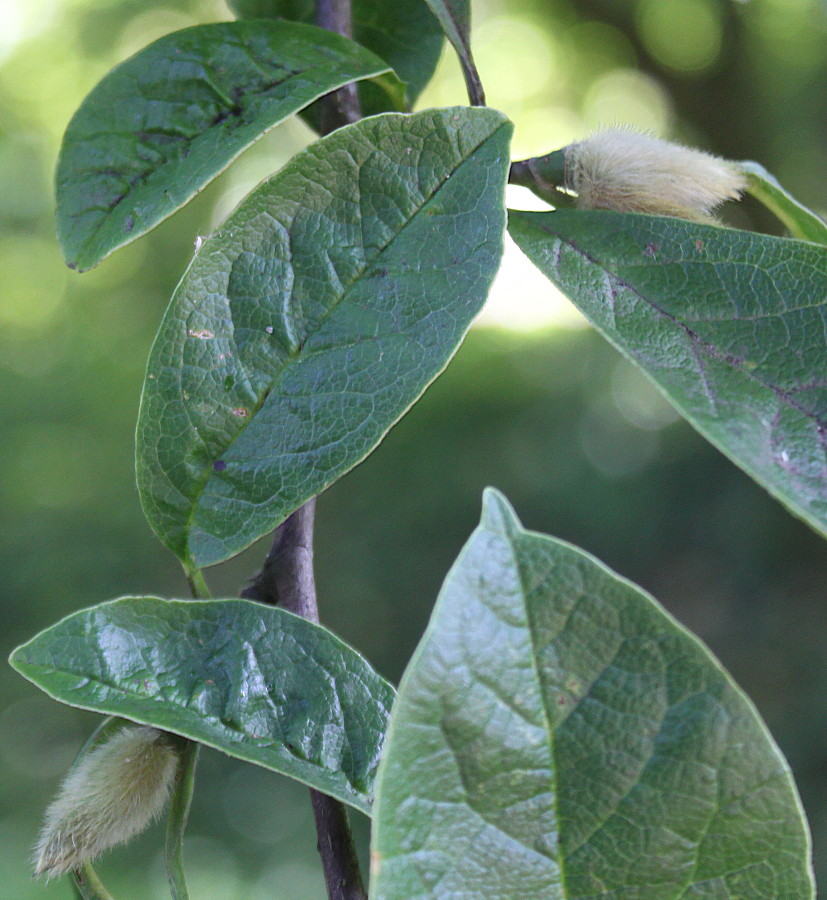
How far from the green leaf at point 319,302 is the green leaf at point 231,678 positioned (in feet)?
0.14

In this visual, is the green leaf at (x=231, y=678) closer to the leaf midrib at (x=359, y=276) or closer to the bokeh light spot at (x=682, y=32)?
the leaf midrib at (x=359, y=276)

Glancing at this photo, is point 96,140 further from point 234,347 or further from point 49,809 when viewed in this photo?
point 49,809

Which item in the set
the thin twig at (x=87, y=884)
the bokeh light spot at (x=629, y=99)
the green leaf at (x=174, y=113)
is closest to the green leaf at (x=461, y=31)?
the green leaf at (x=174, y=113)

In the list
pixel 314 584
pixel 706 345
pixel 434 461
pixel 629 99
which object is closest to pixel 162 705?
pixel 314 584

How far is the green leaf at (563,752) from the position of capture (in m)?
0.21

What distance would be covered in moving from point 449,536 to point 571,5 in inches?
73.3

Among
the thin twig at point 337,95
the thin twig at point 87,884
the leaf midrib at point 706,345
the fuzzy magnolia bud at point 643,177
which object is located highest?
the thin twig at point 337,95

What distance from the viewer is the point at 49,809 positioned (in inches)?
13.6

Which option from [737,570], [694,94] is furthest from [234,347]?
[694,94]

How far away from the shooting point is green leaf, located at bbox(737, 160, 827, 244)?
42 cm

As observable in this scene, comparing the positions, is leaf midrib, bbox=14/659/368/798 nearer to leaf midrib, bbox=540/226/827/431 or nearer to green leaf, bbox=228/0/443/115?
leaf midrib, bbox=540/226/827/431

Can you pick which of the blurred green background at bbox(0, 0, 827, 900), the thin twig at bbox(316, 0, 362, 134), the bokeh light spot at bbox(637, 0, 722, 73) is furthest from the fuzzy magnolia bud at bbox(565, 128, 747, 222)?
the bokeh light spot at bbox(637, 0, 722, 73)

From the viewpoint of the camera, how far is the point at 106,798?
33cm

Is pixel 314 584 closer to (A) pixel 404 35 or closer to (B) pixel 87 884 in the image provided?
(B) pixel 87 884
